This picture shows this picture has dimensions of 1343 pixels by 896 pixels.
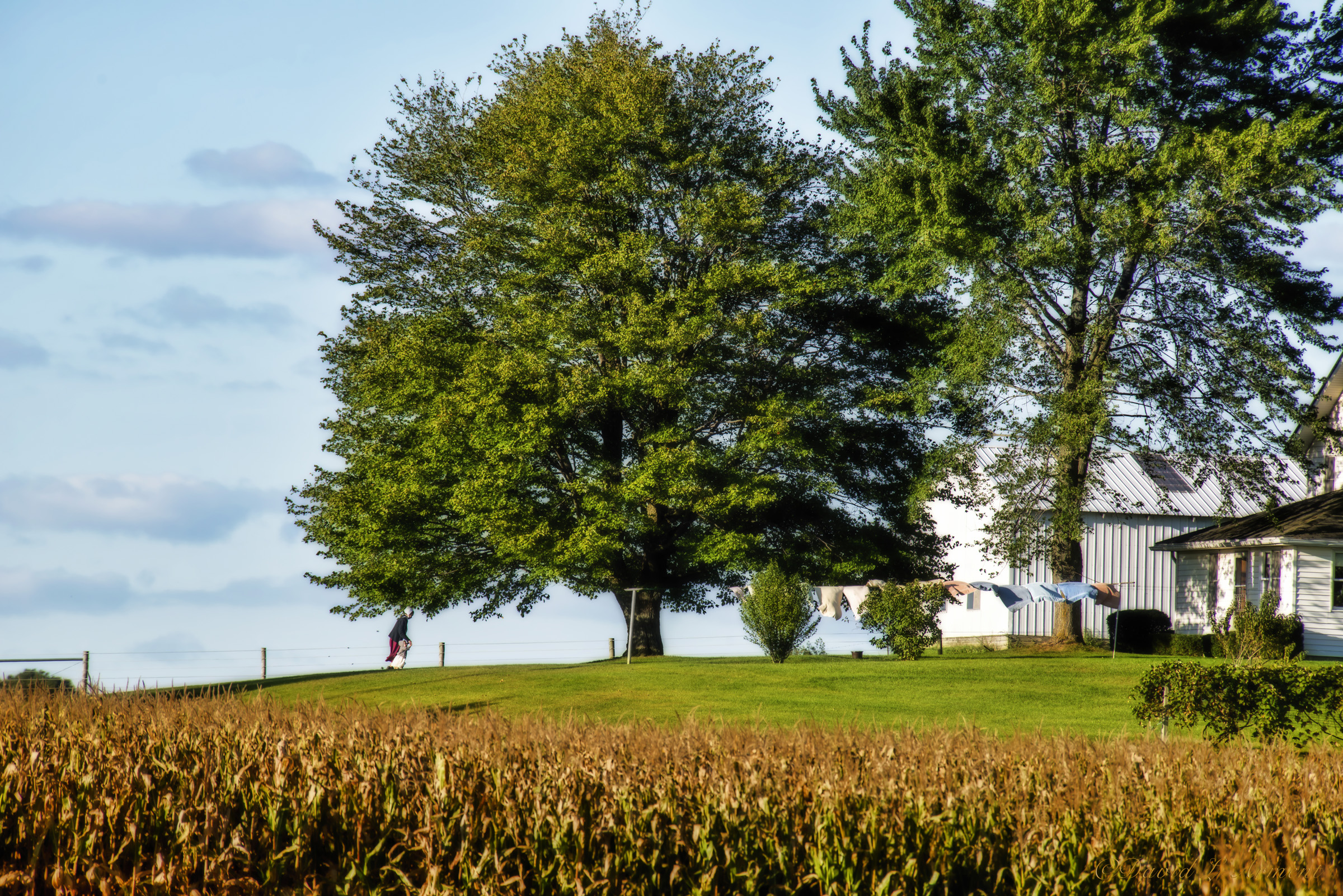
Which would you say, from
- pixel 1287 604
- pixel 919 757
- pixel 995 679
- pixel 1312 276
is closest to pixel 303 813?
pixel 919 757

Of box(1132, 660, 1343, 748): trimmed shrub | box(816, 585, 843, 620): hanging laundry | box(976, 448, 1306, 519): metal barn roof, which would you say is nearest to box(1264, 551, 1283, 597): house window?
box(976, 448, 1306, 519): metal barn roof

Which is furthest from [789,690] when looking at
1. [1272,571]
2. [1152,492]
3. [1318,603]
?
[1152,492]

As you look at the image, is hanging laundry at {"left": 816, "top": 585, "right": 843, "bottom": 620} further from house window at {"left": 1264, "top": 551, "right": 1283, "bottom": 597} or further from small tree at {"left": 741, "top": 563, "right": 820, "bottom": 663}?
house window at {"left": 1264, "top": 551, "right": 1283, "bottom": 597}

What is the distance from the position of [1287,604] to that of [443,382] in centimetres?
2330

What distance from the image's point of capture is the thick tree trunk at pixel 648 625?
28.2 metres

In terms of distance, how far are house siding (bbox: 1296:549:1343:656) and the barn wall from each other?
9261 millimetres

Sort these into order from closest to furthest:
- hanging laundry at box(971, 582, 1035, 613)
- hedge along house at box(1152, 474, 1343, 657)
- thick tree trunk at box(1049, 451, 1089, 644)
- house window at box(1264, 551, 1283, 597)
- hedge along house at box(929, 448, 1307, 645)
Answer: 1. thick tree trunk at box(1049, 451, 1089, 644)
2. hanging laundry at box(971, 582, 1035, 613)
3. hedge along house at box(1152, 474, 1343, 657)
4. house window at box(1264, 551, 1283, 597)
5. hedge along house at box(929, 448, 1307, 645)

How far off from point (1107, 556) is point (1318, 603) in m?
10.7

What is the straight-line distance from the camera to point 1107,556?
4031cm

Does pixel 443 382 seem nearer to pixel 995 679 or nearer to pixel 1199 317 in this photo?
pixel 995 679

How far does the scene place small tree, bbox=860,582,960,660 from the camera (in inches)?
928

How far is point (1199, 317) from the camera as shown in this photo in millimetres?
27891

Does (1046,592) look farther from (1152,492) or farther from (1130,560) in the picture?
(1152,492)

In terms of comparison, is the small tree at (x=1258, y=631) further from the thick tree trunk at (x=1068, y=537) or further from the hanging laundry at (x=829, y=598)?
the hanging laundry at (x=829, y=598)
